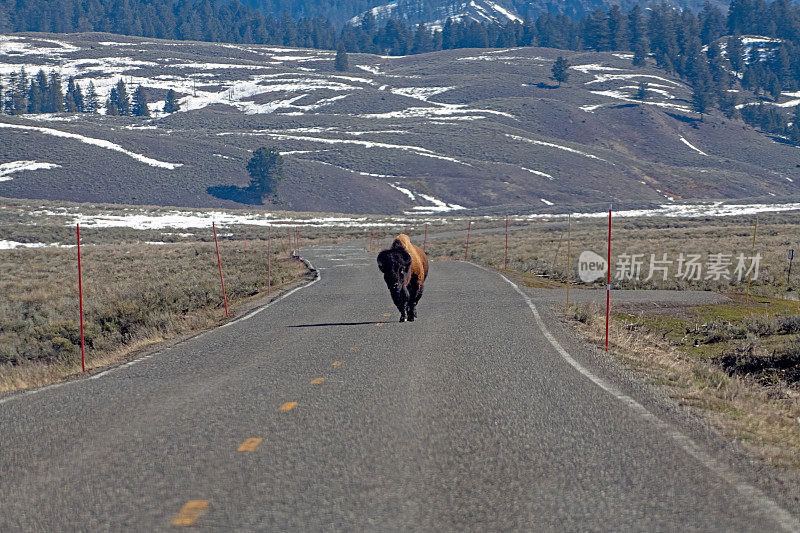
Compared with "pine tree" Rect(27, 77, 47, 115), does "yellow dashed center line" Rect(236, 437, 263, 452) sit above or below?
below

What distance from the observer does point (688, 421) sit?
679 centimetres

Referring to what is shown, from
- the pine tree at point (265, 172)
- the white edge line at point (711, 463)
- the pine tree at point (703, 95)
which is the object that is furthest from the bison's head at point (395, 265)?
the pine tree at point (703, 95)

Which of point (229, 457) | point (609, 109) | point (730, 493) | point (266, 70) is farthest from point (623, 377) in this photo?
point (266, 70)

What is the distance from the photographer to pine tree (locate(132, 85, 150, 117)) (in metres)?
165

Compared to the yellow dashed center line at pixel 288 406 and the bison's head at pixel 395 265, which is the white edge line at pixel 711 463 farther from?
the bison's head at pixel 395 265

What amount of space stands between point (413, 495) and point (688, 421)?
2860 millimetres

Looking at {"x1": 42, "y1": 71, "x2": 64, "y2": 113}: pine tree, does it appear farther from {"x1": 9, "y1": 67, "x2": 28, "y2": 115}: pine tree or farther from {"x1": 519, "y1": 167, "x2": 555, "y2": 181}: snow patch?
{"x1": 519, "y1": 167, "x2": 555, "y2": 181}: snow patch

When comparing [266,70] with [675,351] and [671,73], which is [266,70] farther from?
[675,351]

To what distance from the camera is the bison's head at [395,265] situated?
538 inches

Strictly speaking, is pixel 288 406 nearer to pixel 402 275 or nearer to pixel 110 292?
pixel 402 275

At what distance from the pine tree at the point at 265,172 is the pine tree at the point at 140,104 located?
66.0 meters

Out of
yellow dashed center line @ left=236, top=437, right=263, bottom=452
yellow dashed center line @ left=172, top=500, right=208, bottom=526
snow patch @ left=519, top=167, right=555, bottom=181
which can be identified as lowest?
snow patch @ left=519, top=167, right=555, bottom=181

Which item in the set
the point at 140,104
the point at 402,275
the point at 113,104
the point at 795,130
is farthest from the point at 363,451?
the point at 140,104

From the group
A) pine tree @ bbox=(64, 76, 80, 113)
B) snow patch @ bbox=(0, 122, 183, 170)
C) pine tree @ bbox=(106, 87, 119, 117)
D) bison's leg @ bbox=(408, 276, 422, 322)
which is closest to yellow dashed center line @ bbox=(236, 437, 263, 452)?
bison's leg @ bbox=(408, 276, 422, 322)
